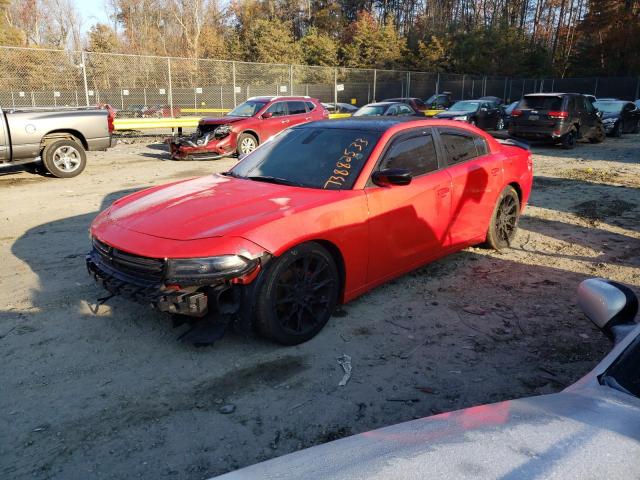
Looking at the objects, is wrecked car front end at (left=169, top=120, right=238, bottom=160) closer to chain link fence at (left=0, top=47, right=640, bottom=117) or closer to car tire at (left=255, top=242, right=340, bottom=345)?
chain link fence at (left=0, top=47, right=640, bottom=117)

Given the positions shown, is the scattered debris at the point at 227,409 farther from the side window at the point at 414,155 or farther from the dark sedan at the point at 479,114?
the dark sedan at the point at 479,114

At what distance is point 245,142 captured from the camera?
13086 mm

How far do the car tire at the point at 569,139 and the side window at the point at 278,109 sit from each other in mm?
8603

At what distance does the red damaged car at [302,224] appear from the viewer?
3271 mm

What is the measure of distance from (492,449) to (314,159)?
320cm

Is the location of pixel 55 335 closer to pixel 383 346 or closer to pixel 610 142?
pixel 383 346

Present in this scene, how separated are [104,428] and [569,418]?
232cm

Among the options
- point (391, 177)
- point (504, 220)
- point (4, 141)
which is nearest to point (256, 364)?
point (391, 177)

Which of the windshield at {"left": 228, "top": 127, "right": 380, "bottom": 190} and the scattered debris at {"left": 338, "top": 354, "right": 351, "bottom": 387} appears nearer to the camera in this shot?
the scattered debris at {"left": 338, "top": 354, "right": 351, "bottom": 387}

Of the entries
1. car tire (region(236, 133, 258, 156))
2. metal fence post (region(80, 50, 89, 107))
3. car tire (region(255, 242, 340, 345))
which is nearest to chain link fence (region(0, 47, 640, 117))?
metal fence post (region(80, 50, 89, 107))

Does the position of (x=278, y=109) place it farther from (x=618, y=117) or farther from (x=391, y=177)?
(x=618, y=117)

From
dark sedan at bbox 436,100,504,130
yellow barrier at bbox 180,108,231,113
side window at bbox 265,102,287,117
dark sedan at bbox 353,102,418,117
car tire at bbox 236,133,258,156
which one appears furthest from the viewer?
yellow barrier at bbox 180,108,231,113

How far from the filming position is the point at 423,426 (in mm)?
1723

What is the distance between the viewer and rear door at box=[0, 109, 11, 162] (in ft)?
30.2
